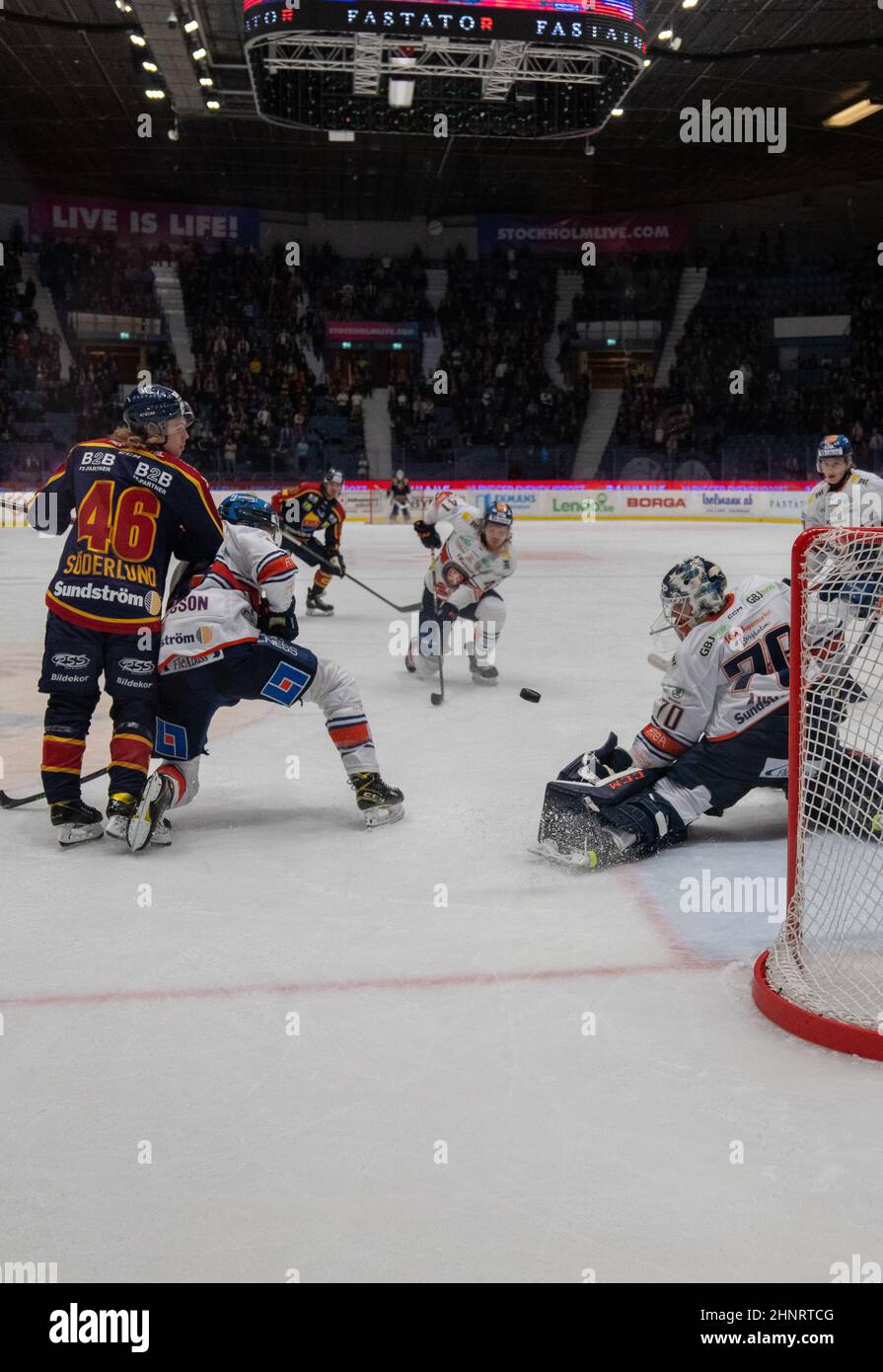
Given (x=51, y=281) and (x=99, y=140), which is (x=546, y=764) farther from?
(x=51, y=281)

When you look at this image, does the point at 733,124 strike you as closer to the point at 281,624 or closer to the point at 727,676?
the point at 281,624

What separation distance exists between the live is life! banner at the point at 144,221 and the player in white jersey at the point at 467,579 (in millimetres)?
20576

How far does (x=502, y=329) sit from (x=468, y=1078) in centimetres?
2440

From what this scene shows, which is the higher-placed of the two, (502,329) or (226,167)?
(226,167)

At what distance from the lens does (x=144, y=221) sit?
82.1ft

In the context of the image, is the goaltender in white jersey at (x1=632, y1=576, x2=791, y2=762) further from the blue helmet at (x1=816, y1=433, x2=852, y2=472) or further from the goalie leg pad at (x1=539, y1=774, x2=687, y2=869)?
the blue helmet at (x1=816, y1=433, x2=852, y2=472)

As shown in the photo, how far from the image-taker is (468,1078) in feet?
7.57

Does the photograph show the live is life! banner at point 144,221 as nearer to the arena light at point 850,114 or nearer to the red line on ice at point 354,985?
the arena light at point 850,114

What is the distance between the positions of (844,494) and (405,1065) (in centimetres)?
503

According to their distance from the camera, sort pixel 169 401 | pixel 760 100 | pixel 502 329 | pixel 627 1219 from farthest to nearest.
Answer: pixel 502 329 < pixel 760 100 < pixel 169 401 < pixel 627 1219

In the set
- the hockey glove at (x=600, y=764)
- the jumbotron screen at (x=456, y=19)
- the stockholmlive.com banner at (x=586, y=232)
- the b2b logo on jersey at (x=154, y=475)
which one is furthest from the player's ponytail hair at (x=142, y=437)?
the stockholmlive.com banner at (x=586, y=232)
